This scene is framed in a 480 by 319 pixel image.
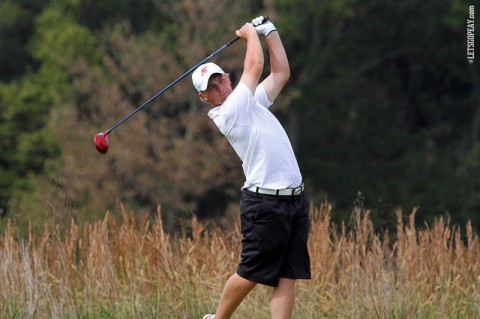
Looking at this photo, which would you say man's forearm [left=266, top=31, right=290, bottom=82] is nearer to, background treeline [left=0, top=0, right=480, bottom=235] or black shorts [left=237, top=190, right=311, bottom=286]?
black shorts [left=237, top=190, right=311, bottom=286]

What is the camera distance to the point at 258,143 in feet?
20.1

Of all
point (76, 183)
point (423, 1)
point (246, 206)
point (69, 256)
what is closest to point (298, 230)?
point (246, 206)

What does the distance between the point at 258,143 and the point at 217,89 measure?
0.37 metres

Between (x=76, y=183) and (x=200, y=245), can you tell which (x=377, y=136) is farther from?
(x=200, y=245)

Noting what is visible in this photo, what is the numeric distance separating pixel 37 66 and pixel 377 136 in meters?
11.0

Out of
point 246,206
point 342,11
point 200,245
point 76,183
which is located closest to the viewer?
point 246,206

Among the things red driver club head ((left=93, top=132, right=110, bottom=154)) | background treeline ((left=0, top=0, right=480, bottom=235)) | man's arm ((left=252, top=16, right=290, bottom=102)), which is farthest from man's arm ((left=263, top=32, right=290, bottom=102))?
background treeline ((left=0, top=0, right=480, bottom=235))

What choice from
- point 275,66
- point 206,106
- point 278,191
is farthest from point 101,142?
point 206,106

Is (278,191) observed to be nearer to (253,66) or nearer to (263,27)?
(253,66)

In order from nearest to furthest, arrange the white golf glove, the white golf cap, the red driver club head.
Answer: the white golf cap < the white golf glove < the red driver club head

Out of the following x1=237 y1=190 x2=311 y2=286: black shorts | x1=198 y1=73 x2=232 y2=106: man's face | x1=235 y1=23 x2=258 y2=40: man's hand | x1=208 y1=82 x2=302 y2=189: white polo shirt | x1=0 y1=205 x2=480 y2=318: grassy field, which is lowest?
x1=0 y1=205 x2=480 y2=318: grassy field

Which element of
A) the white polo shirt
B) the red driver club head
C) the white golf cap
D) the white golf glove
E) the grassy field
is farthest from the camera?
the grassy field

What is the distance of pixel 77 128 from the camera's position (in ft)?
104

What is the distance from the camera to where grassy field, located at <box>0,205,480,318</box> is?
7.13 metres
